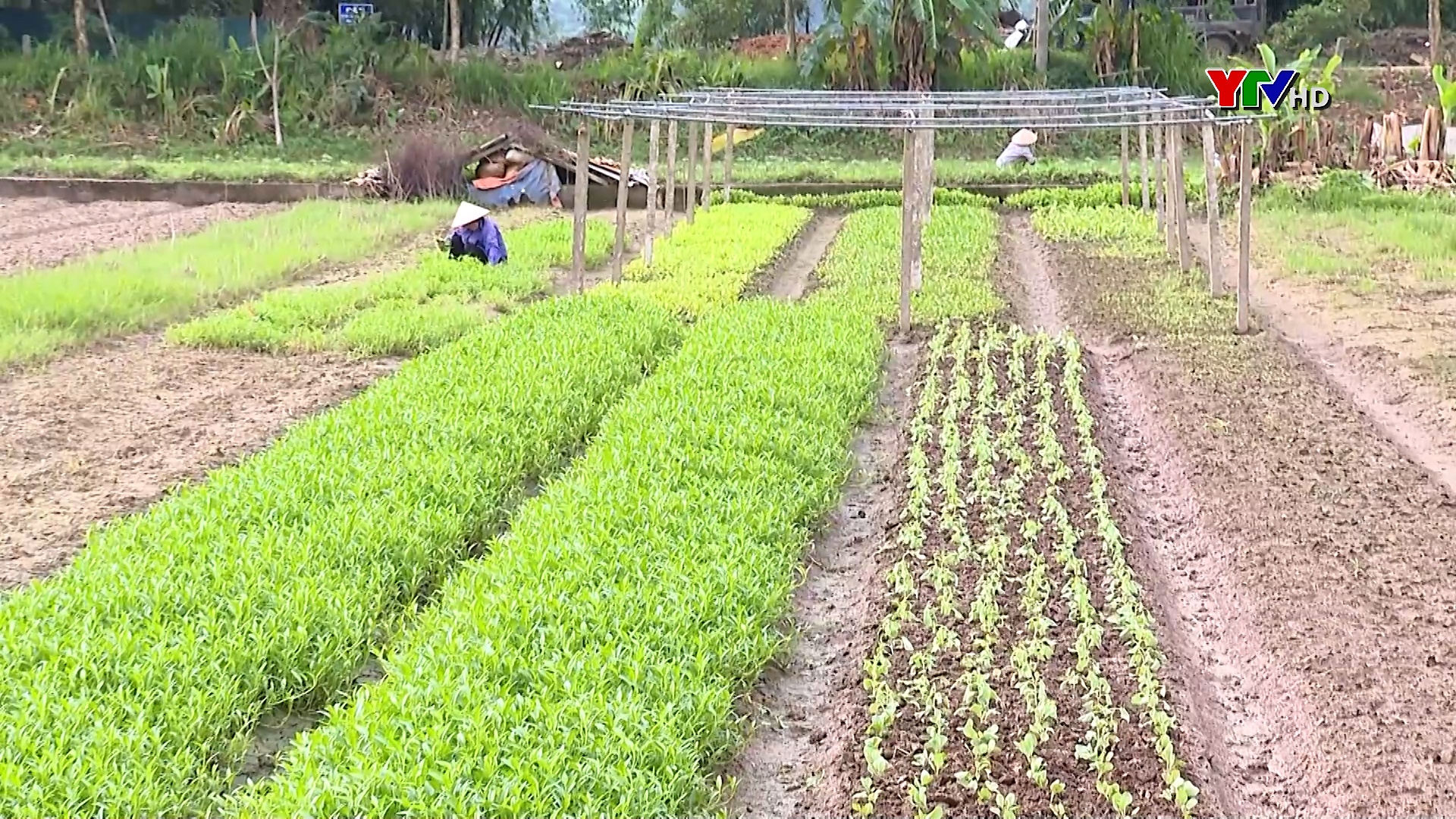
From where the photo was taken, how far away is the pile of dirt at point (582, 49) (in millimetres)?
25156

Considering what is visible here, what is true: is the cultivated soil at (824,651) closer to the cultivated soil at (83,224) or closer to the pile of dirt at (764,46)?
the cultivated soil at (83,224)

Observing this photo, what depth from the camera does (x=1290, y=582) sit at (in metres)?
5.07

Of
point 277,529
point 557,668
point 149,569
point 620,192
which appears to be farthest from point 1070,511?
point 620,192

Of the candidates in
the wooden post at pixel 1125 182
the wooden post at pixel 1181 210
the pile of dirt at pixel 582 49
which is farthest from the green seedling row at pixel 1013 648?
the pile of dirt at pixel 582 49

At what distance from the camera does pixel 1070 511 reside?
5828 mm

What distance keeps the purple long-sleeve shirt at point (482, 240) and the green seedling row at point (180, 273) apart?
1365 mm

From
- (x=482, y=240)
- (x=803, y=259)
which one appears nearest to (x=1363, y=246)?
(x=803, y=259)

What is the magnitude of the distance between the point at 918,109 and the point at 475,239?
154 inches

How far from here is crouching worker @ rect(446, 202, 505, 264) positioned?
466 inches

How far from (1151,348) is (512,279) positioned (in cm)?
484

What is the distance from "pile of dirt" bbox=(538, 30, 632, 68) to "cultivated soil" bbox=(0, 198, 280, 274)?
368 inches

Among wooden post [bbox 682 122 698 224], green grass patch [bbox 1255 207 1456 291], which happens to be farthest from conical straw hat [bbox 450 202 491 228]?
green grass patch [bbox 1255 207 1456 291]

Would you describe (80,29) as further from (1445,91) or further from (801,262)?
(1445,91)

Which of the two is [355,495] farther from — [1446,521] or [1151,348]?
[1151,348]
